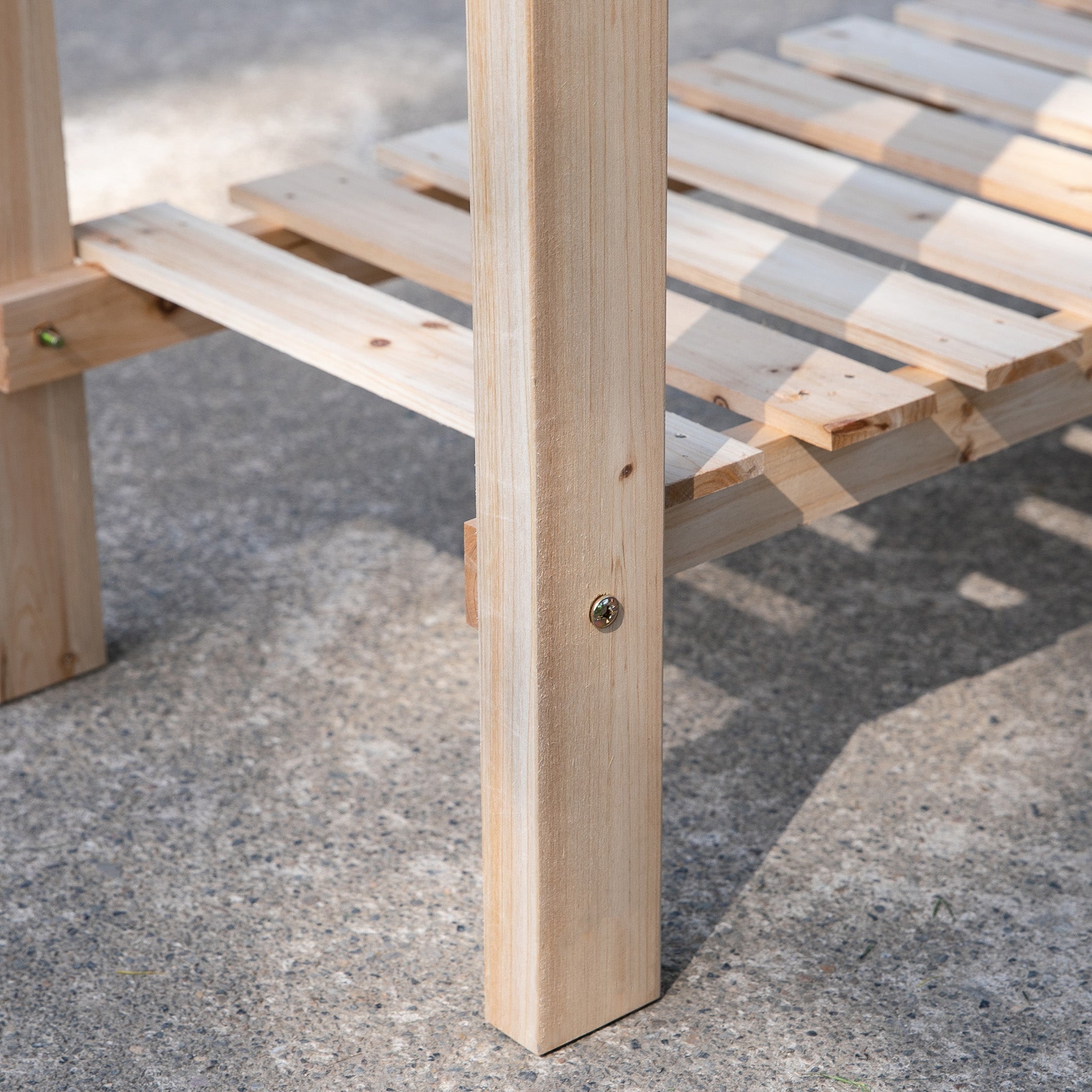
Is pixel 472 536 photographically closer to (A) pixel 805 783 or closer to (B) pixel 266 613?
(A) pixel 805 783

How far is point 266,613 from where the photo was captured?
2.40 metres

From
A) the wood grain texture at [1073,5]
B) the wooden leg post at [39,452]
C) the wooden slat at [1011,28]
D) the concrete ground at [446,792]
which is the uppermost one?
the wood grain texture at [1073,5]

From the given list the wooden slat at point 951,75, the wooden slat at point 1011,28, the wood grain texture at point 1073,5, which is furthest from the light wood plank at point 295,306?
the wood grain texture at point 1073,5

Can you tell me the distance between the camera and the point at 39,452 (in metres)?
2.09

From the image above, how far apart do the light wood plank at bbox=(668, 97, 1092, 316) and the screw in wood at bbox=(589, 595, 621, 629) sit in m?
0.71

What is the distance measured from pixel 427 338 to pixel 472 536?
379 mm

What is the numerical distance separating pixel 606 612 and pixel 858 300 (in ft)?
1.97

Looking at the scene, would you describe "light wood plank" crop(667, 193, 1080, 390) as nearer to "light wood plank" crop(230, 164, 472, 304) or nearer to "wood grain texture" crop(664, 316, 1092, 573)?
"wood grain texture" crop(664, 316, 1092, 573)

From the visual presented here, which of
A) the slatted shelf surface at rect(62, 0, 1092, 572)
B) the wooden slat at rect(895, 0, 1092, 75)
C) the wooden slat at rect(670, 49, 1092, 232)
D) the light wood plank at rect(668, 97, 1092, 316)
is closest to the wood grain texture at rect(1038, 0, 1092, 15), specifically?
the wooden slat at rect(895, 0, 1092, 75)

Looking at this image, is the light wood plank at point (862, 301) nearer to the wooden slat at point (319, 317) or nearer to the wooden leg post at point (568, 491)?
the wooden slat at point (319, 317)

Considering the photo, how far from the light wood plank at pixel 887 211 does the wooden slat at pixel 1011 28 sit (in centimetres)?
66

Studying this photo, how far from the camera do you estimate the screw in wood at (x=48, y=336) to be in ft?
6.44

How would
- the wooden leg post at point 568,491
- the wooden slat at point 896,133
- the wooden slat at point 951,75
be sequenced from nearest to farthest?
the wooden leg post at point 568,491, the wooden slat at point 896,133, the wooden slat at point 951,75

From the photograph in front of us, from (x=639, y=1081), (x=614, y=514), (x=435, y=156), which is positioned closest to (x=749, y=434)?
(x=614, y=514)
